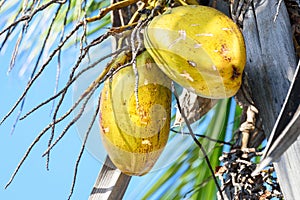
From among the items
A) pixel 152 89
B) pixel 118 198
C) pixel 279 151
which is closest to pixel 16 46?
pixel 118 198

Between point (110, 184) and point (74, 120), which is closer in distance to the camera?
point (74, 120)

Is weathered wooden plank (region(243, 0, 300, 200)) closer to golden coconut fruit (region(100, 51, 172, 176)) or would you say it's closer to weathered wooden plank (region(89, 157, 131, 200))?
golden coconut fruit (region(100, 51, 172, 176))

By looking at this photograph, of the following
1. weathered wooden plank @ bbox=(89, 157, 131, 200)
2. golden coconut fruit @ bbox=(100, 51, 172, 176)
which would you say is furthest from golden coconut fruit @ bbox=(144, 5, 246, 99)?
weathered wooden plank @ bbox=(89, 157, 131, 200)

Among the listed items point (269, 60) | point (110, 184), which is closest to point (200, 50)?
point (269, 60)

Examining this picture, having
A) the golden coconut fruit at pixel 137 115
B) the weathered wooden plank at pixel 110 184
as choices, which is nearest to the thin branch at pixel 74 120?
the golden coconut fruit at pixel 137 115

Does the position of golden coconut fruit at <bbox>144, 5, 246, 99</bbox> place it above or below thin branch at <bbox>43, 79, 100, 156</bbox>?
→ above

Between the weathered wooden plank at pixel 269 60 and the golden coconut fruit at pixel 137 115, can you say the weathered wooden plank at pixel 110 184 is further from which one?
the weathered wooden plank at pixel 269 60

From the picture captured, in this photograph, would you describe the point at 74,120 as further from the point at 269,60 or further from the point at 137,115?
the point at 269,60
